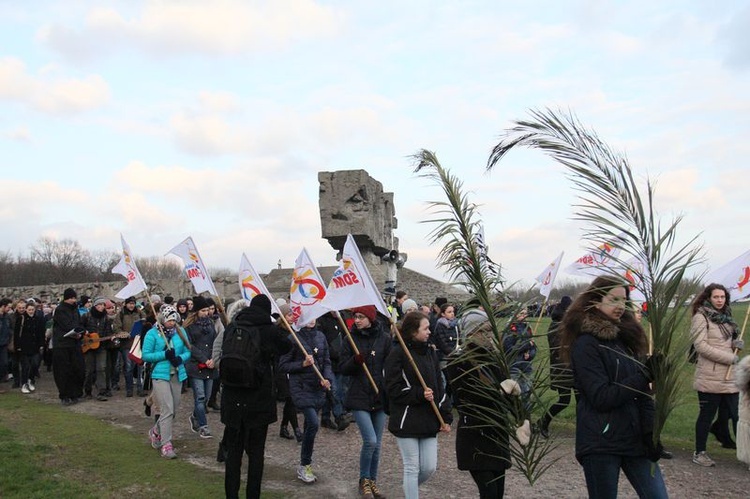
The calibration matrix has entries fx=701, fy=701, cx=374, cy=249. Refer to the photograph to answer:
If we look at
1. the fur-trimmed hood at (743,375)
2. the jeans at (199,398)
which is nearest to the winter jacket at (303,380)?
the jeans at (199,398)

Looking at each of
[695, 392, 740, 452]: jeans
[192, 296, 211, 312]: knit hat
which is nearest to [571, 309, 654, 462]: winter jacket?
[695, 392, 740, 452]: jeans

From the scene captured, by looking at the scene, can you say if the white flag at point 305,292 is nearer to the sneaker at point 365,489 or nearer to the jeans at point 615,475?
the sneaker at point 365,489

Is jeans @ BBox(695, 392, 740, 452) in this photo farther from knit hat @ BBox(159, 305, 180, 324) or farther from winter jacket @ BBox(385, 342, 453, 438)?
knit hat @ BBox(159, 305, 180, 324)

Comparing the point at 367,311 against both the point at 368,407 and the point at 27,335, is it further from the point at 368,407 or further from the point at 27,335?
the point at 27,335

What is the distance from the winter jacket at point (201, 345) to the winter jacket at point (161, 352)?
0.60m

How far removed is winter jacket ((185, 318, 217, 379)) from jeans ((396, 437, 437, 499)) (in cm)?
453

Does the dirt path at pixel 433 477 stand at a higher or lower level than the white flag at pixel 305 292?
lower

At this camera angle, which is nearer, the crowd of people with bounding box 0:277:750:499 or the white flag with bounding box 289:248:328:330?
the crowd of people with bounding box 0:277:750:499

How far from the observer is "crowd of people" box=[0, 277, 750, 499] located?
4477mm

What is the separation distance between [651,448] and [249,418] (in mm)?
3571

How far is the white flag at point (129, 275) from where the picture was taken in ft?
38.7

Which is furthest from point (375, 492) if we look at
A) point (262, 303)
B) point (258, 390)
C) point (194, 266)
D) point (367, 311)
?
point (194, 266)

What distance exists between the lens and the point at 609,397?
4387 millimetres

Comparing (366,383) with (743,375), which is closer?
(366,383)
